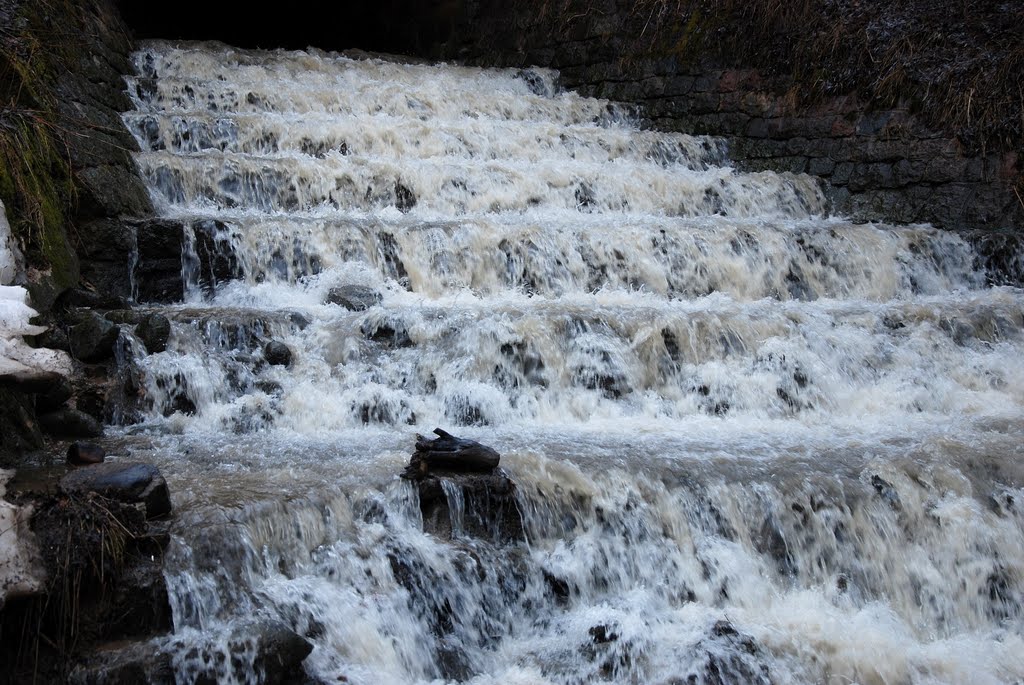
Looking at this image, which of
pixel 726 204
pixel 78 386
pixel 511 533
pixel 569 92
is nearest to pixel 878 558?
pixel 511 533

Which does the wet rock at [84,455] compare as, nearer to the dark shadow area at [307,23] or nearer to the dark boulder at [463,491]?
the dark boulder at [463,491]

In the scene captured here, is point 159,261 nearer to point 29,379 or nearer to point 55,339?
point 55,339

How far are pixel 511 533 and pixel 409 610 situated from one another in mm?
687

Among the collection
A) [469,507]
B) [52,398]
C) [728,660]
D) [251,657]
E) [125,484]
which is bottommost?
[728,660]

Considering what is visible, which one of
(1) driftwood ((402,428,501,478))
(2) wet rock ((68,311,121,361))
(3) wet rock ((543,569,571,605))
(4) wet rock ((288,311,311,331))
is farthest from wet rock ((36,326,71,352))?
(3) wet rock ((543,569,571,605))

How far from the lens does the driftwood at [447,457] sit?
4.36 meters

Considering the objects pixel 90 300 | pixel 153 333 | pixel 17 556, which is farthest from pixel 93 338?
pixel 17 556

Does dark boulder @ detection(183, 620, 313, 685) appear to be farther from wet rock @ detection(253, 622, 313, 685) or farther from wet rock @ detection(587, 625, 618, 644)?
wet rock @ detection(587, 625, 618, 644)

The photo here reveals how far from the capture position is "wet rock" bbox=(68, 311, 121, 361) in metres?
5.18

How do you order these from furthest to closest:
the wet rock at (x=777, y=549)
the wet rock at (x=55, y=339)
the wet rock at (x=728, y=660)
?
1. the wet rock at (x=55, y=339)
2. the wet rock at (x=777, y=549)
3. the wet rock at (x=728, y=660)

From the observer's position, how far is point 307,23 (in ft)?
46.9

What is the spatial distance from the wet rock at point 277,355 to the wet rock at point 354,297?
2.66ft

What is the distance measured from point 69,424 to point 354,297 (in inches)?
86.7

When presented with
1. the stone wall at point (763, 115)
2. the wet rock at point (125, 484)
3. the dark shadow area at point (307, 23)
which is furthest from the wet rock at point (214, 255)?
the dark shadow area at point (307, 23)
